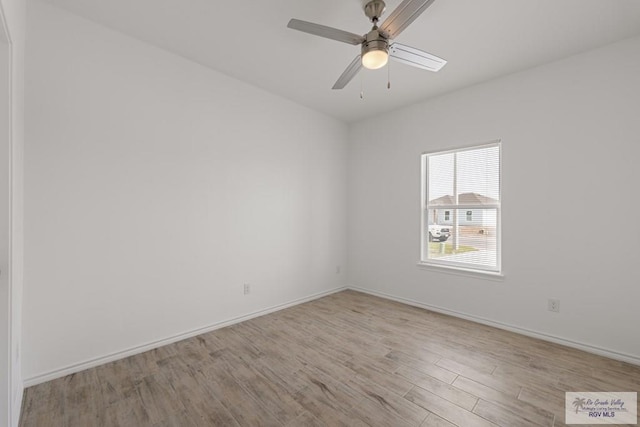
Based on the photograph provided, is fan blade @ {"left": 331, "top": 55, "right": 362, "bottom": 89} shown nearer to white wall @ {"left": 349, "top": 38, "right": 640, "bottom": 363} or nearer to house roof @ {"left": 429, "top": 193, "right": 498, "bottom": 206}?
white wall @ {"left": 349, "top": 38, "right": 640, "bottom": 363}

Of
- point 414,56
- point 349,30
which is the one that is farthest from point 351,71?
point 414,56

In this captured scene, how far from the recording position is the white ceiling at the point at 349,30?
6.61ft

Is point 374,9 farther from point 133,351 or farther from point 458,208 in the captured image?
point 133,351

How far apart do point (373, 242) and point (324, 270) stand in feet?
2.89

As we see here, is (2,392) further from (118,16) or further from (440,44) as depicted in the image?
(440,44)

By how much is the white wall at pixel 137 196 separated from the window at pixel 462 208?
75.7 inches

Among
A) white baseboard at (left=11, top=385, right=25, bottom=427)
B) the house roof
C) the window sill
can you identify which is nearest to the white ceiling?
the house roof

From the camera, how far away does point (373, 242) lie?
421 centimetres

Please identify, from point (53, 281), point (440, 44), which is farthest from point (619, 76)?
point (53, 281)

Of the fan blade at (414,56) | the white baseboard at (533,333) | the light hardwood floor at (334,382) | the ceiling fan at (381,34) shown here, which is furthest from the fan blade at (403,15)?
the white baseboard at (533,333)

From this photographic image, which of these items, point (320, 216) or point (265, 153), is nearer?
point (265, 153)

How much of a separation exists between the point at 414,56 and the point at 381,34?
382 mm

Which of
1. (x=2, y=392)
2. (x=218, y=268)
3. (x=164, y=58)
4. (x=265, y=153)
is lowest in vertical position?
(x=2, y=392)

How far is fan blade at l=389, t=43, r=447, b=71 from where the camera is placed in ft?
6.28
